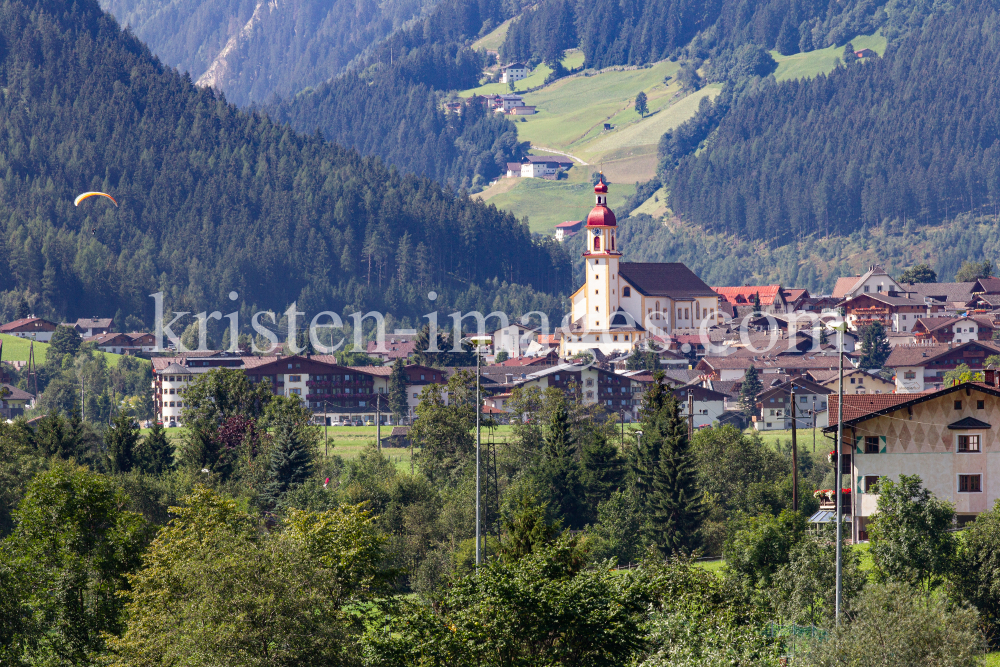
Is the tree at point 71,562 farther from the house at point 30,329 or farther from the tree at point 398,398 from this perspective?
the house at point 30,329

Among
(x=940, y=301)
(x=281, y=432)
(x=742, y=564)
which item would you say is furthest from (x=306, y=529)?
(x=940, y=301)

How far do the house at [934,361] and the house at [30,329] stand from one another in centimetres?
10180

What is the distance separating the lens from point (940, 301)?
195000mm

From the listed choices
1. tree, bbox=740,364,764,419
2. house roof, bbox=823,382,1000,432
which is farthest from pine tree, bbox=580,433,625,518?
tree, bbox=740,364,764,419

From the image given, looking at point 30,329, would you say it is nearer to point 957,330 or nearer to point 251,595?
point 957,330

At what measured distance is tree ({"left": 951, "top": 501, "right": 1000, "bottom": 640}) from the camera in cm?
3928

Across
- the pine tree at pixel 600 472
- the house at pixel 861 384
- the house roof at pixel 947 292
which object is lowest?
the pine tree at pixel 600 472

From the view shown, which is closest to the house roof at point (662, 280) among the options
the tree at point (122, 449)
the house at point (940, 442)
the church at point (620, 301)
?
the church at point (620, 301)

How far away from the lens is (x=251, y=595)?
31.2m

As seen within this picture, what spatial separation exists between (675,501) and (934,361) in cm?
8656

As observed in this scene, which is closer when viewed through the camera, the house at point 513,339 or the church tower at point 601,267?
the church tower at point 601,267

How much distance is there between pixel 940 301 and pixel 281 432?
137749mm

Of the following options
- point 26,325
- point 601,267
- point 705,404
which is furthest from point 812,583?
point 26,325

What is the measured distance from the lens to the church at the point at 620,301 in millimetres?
179125
